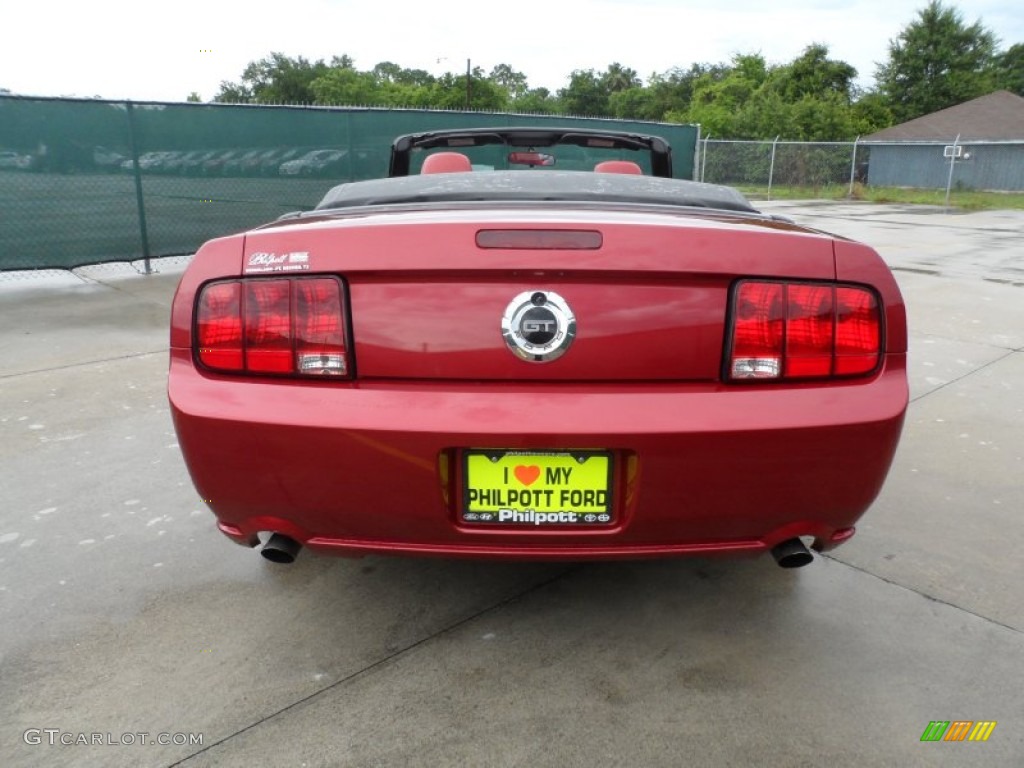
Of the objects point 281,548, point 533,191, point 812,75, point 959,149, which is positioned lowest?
point 281,548

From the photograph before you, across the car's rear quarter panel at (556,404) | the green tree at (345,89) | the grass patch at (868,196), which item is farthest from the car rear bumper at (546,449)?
the green tree at (345,89)

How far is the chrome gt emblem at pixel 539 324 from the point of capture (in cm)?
181

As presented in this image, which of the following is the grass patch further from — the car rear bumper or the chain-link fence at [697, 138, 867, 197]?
the car rear bumper

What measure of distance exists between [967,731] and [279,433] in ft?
5.84

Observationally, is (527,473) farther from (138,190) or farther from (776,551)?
(138,190)

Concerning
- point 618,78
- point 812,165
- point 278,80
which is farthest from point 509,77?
point 812,165

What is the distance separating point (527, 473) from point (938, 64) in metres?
56.4

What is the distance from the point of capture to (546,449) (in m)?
1.80

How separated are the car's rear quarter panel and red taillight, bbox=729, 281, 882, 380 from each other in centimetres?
4

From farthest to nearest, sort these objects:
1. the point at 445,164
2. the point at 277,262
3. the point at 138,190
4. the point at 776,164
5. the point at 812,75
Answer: the point at 812,75
the point at 776,164
the point at 138,190
the point at 445,164
the point at 277,262

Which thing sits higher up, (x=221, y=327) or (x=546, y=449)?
(x=221, y=327)

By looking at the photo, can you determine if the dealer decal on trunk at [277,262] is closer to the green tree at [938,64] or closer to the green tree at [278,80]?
the green tree at [938,64]

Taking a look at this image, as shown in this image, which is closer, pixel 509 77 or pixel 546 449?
pixel 546 449

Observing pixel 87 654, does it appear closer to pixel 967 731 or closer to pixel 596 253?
pixel 596 253
